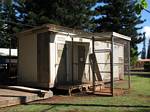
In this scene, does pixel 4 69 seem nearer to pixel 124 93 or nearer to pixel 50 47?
pixel 50 47

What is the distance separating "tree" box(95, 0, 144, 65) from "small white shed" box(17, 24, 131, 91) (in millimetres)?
26668

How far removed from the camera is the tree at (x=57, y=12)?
3459 cm

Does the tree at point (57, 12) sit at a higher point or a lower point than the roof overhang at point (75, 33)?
higher

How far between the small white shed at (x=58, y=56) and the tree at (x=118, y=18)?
1050 inches

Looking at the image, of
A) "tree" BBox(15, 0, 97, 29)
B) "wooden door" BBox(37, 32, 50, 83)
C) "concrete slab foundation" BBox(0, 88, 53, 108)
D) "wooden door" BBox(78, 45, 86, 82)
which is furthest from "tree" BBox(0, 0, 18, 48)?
"concrete slab foundation" BBox(0, 88, 53, 108)

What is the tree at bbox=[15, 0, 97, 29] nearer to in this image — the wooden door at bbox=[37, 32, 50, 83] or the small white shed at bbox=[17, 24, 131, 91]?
the small white shed at bbox=[17, 24, 131, 91]

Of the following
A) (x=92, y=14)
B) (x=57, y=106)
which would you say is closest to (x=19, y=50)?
(x=57, y=106)

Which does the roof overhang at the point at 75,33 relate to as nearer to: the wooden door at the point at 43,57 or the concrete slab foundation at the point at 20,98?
the wooden door at the point at 43,57

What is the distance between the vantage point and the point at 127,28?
149ft

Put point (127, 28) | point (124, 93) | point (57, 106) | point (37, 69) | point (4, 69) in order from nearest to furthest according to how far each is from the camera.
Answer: point (57, 106) → point (124, 93) → point (37, 69) → point (4, 69) → point (127, 28)

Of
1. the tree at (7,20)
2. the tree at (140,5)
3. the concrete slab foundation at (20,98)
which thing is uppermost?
the tree at (7,20)

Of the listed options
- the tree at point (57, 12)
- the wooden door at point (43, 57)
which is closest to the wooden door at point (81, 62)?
the wooden door at point (43, 57)

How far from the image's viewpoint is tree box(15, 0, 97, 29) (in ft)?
113

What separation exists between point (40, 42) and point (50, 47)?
31.3 inches
